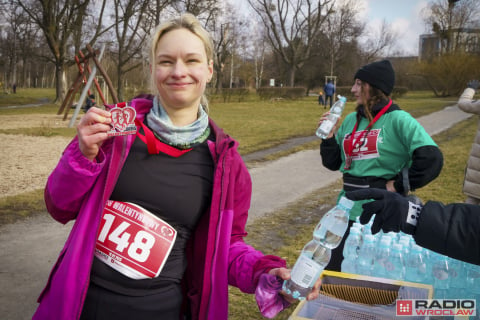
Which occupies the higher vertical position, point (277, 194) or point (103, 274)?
point (103, 274)

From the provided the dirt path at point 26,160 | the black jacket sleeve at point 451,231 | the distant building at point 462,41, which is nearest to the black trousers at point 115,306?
the black jacket sleeve at point 451,231

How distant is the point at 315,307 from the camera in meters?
2.55

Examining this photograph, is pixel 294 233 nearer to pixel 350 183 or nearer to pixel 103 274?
pixel 350 183

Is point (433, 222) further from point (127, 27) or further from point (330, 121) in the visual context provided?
point (127, 27)

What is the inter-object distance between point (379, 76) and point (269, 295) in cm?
272

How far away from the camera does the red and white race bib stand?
1836mm

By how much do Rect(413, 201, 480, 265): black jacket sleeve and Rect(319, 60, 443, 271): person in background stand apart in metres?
1.55

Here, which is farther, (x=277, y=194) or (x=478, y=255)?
(x=277, y=194)

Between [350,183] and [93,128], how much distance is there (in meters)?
2.58

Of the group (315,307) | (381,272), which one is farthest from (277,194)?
(315,307)

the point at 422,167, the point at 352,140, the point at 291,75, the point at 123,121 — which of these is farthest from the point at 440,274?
the point at 291,75

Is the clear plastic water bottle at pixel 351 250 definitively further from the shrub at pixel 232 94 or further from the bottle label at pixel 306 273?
the shrub at pixel 232 94

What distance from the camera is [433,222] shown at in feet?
6.12

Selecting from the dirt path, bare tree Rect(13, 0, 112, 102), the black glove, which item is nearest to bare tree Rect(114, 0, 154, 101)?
bare tree Rect(13, 0, 112, 102)
